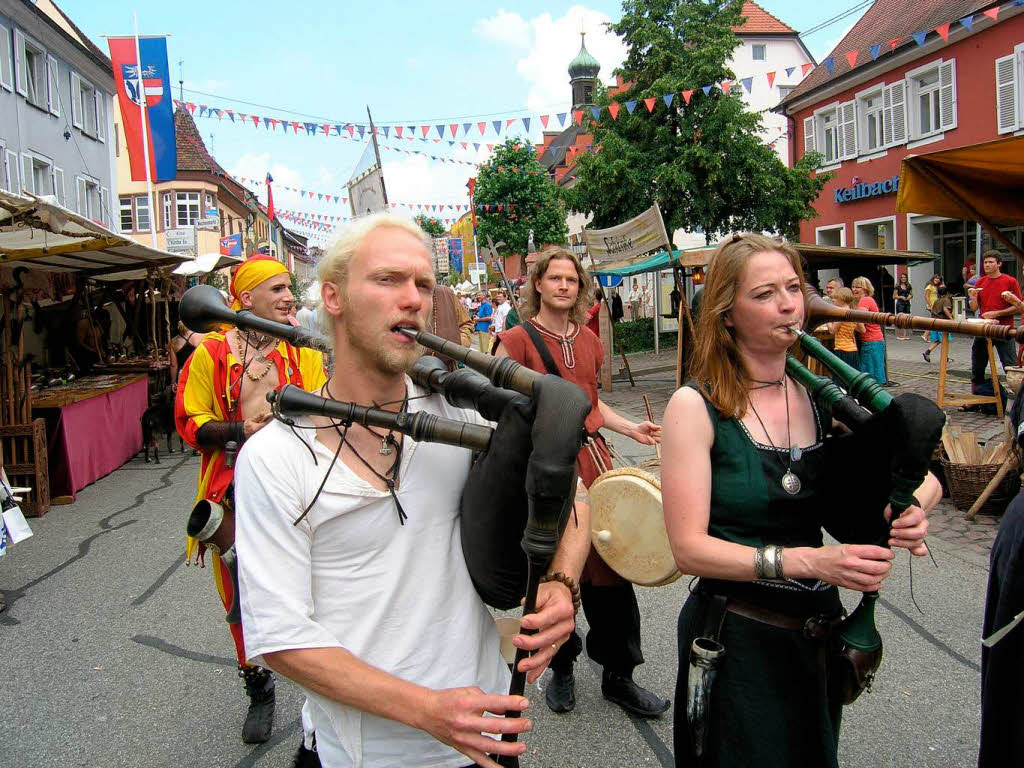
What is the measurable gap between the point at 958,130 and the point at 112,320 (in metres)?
21.4

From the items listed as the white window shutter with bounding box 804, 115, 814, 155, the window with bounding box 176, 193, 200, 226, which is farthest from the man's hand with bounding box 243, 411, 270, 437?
the window with bounding box 176, 193, 200, 226

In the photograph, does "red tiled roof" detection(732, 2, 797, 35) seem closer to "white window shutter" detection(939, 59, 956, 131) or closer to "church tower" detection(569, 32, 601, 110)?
"white window shutter" detection(939, 59, 956, 131)

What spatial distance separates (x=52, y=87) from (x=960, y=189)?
23.1 m

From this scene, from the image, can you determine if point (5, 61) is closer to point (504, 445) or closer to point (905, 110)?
point (504, 445)

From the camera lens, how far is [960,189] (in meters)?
5.23

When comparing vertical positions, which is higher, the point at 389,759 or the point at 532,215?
the point at 532,215

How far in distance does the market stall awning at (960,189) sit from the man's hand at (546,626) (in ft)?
15.5

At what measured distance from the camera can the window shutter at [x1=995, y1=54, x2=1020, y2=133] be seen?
18656 mm

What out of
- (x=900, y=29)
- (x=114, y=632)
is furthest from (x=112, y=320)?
(x=900, y=29)

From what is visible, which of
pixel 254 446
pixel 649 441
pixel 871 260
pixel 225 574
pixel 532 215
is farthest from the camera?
pixel 532 215

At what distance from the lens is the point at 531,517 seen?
44.4 inches

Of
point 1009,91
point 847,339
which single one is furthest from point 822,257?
point 1009,91

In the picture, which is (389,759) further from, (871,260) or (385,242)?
(871,260)

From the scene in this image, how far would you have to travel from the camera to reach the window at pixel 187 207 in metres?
38.1
